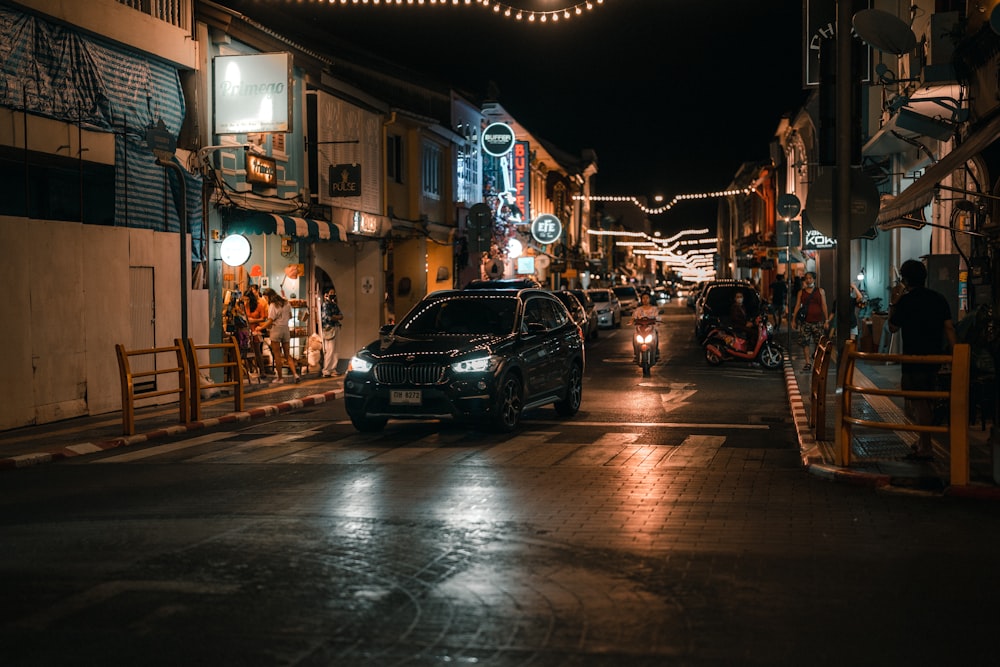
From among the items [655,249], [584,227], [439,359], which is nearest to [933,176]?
[439,359]

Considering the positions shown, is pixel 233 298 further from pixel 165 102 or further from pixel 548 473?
pixel 548 473

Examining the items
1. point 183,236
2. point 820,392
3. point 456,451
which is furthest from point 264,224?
point 820,392

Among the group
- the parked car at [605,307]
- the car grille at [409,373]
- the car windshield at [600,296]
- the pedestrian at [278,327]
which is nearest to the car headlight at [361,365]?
the car grille at [409,373]

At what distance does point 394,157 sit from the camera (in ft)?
105

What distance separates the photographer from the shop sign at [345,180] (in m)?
25.0

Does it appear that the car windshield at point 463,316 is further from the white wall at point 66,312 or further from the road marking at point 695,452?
the white wall at point 66,312

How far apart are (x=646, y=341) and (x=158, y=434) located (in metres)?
11.8

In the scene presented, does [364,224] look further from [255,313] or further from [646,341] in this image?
[646,341]

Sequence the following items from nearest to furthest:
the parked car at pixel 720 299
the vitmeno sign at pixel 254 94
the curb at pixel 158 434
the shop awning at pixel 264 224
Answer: the curb at pixel 158 434 < the vitmeno sign at pixel 254 94 < the shop awning at pixel 264 224 < the parked car at pixel 720 299

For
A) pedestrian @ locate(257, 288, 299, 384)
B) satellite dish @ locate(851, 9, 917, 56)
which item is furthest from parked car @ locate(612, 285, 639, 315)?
satellite dish @ locate(851, 9, 917, 56)

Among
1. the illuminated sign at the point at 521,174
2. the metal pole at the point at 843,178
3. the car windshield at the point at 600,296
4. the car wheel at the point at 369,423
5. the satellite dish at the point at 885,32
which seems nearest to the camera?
the metal pole at the point at 843,178

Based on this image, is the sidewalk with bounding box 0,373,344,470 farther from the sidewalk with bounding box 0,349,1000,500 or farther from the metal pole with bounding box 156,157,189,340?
the metal pole with bounding box 156,157,189,340

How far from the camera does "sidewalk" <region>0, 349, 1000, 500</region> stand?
33.0 ft

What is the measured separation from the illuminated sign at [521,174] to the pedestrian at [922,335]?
4013 centimetres
